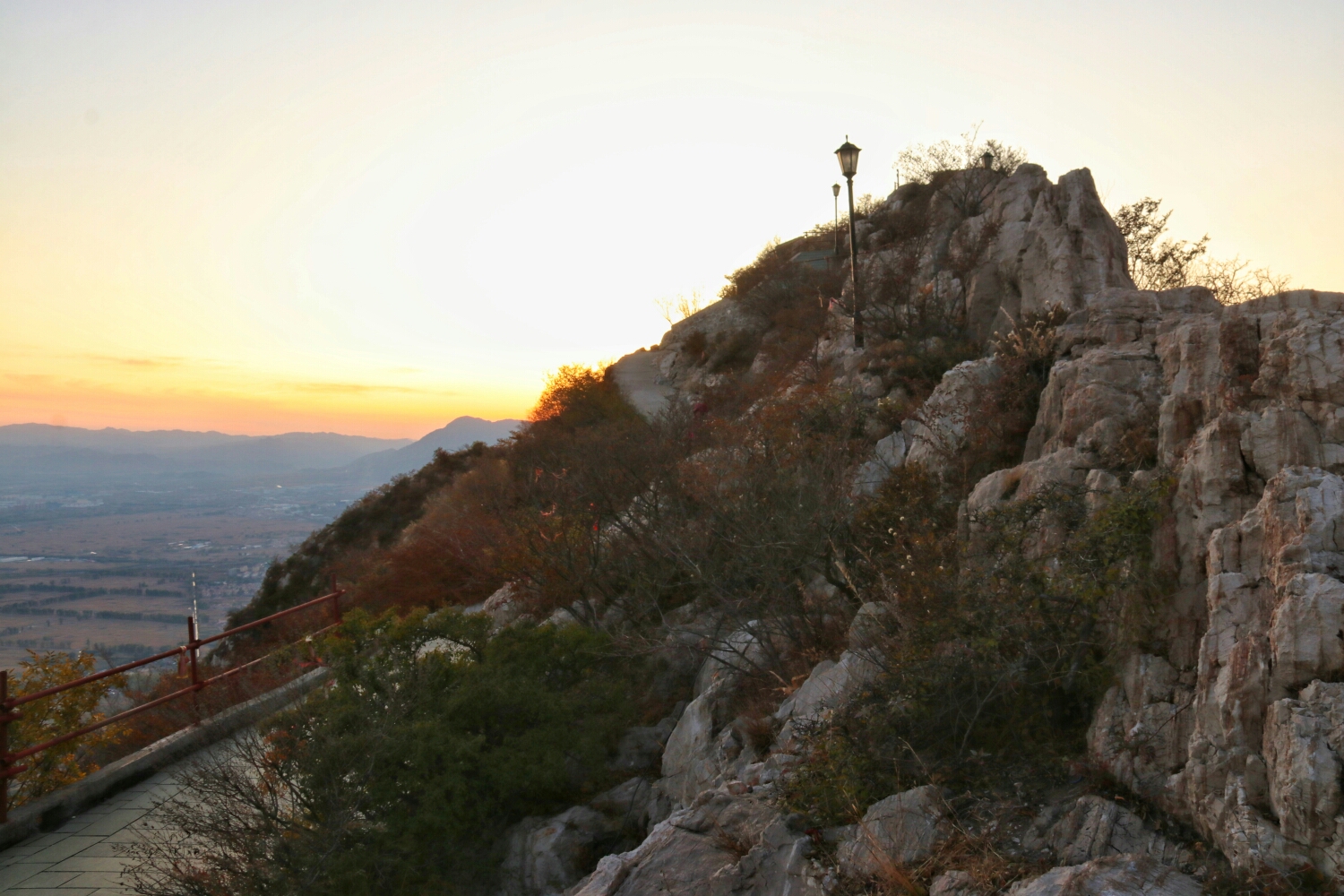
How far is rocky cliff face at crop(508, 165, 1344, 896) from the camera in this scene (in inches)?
142

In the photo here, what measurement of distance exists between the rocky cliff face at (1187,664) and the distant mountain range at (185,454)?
251ft

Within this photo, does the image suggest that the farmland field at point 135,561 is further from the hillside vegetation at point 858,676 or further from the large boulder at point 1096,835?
the large boulder at point 1096,835

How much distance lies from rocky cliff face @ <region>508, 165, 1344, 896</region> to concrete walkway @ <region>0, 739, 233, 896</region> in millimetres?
4203

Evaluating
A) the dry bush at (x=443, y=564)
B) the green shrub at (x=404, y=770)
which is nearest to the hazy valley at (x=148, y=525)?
the green shrub at (x=404, y=770)

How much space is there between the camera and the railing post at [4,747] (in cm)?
687

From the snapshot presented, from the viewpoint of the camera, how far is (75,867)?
261 inches

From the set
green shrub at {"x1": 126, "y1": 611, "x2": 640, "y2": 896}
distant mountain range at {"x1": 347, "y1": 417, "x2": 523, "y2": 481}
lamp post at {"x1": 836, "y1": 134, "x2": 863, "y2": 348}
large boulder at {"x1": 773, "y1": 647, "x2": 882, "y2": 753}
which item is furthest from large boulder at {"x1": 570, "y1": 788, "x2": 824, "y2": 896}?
distant mountain range at {"x1": 347, "y1": 417, "x2": 523, "y2": 481}

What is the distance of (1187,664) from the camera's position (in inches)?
188

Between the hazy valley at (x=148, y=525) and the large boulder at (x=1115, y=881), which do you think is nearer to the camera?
the large boulder at (x=1115, y=881)

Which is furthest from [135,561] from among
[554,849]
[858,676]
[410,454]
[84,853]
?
[858,676]

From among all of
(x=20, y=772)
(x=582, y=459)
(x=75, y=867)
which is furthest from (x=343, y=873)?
(x=582, y=459)

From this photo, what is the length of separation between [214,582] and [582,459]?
3415 centimetres

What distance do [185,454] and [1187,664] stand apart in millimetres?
157701

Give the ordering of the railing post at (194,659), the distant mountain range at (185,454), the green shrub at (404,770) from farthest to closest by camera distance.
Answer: the distant mountain range at (185,454) → the railing post at (194,659) → the green shrub at (404,770)
